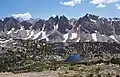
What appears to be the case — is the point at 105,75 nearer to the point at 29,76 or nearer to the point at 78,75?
the point at 78,75

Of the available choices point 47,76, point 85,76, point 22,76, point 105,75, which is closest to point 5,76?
point 22,76

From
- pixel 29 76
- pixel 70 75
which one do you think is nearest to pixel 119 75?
pixel 70 75

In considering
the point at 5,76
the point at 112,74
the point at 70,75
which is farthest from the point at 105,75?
the point at 5,76

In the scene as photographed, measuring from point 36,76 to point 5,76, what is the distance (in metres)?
5.12

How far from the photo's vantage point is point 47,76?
38938 millimetres

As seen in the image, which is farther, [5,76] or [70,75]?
[5,76]

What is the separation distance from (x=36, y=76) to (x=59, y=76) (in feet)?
14.0

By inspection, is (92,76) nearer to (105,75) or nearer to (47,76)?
(105,75)

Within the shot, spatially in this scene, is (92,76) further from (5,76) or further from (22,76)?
(5,76)

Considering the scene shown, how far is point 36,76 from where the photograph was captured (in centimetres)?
3972

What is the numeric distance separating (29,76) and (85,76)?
30.7ft

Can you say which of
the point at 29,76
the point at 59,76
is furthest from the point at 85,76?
the point at 29,76

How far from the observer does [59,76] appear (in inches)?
1470

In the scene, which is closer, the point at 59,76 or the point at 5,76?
the point at 59,76
